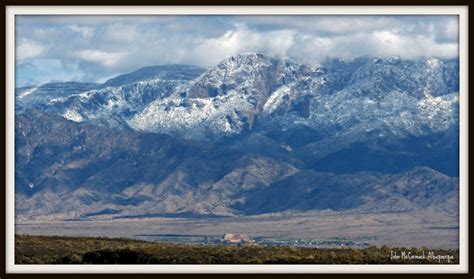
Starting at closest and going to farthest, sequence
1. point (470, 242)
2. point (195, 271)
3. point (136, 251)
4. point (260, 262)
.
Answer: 1. point (195, 271)
2. point (470, 242)
3. point (260, 262)
4. point (136, 251)

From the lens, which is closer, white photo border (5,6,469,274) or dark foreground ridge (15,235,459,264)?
white photo border (5,6,469,274)

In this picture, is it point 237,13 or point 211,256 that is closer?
point 237,13

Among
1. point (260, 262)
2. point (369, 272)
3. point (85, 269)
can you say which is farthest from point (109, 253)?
point (369, 272)

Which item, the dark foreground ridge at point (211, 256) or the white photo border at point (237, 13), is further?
the dark foreground ridge at point (211, 256)

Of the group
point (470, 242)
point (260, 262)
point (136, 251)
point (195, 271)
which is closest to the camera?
point (195, 271)

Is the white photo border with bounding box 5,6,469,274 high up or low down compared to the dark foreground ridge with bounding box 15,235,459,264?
up

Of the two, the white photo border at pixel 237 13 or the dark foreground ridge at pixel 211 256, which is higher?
the white photo border at pixel 237 13

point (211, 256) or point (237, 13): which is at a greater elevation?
point (237, 13)

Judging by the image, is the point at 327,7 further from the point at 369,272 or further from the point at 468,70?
the point at 369,272
